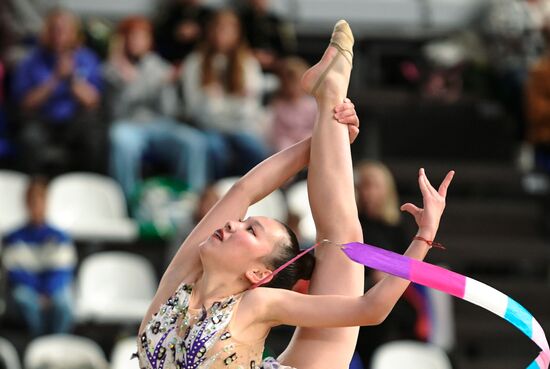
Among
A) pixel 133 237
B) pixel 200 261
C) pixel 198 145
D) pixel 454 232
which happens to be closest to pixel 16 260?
pixel 133 237

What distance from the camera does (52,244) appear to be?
6.89 meters

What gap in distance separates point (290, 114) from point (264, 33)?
1.09 metres

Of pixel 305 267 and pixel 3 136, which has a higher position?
pixel 305 267

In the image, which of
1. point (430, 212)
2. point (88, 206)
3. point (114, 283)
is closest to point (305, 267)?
point (430, 212)

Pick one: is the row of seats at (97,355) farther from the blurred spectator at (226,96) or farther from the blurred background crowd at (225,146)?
the blurred spectator at (226,96)

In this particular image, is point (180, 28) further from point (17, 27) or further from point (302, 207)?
point (302, 207)

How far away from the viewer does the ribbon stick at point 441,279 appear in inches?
120

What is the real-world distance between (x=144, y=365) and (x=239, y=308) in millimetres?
335

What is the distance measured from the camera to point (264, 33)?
8.71 m

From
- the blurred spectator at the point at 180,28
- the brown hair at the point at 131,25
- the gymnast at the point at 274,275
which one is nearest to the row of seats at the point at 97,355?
the brown hair at the point at 131,25

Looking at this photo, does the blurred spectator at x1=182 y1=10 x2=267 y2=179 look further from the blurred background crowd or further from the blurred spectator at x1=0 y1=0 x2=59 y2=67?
the blurred spectator at x1=0 y1=0 x2=59 y2=67

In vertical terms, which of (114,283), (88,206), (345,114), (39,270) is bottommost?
(114,283)

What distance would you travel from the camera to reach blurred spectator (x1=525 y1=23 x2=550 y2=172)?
27.7ft

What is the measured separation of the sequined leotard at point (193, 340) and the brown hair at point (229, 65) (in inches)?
180
